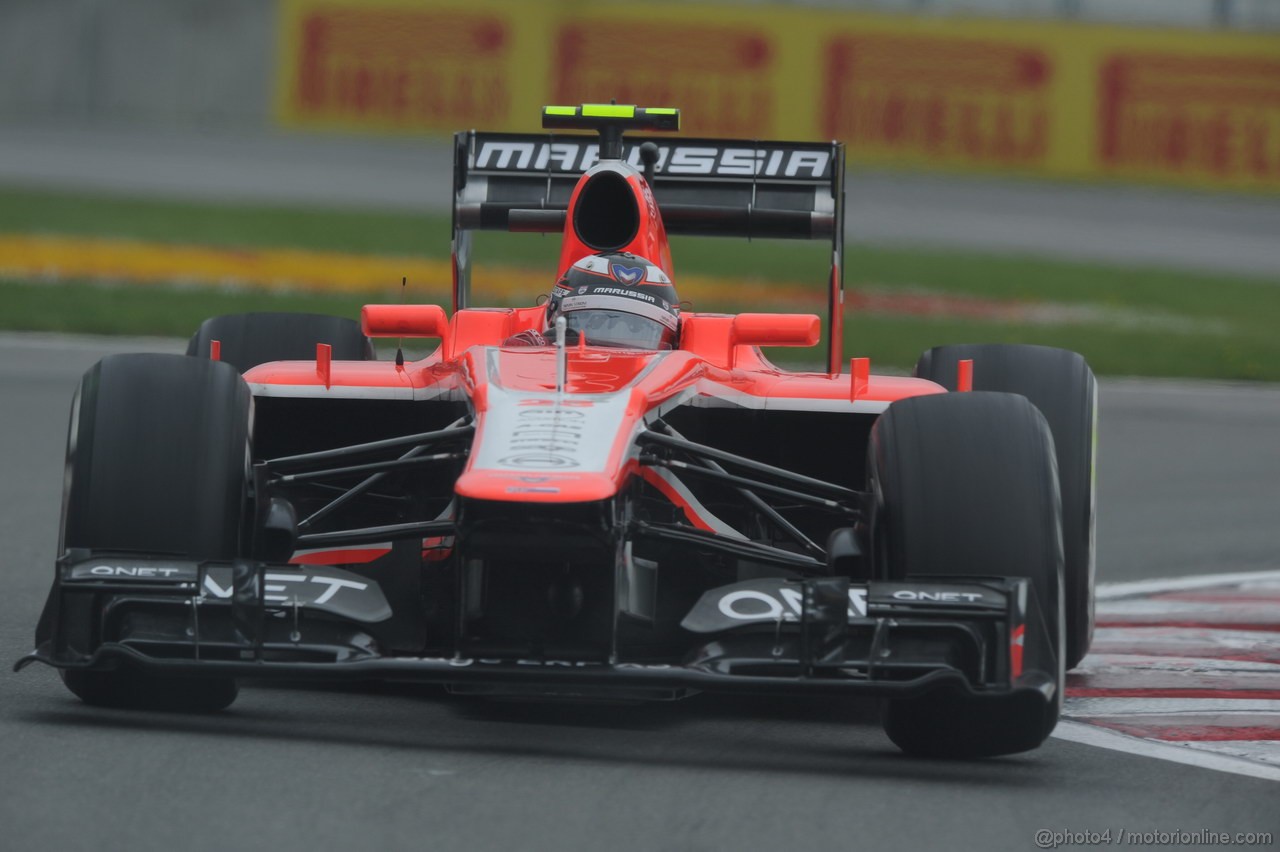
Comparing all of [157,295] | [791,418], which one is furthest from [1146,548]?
[157,295]

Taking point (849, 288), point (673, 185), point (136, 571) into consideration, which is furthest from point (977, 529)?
point (849, 288)

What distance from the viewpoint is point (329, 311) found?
19016 millimetres

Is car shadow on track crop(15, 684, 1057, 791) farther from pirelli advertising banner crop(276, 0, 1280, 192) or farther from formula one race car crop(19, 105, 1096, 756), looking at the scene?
pirelli advertising banner crop(276, 0, 1280, 192)

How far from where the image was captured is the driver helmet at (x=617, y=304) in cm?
766

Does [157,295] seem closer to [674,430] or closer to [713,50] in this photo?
[674,430]

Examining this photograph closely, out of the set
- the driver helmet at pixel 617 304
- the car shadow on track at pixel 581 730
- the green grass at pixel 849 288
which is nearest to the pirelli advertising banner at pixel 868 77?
the green grass at pixel 849 288

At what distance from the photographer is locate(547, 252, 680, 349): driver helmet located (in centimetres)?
766

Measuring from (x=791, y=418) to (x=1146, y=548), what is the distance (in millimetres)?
3884

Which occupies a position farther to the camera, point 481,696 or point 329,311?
point 329,311

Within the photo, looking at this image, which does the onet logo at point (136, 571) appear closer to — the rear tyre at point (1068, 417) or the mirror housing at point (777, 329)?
the mirror housing at point (777, 329)

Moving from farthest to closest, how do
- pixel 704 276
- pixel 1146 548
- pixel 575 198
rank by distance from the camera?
pixel 704 276, pixel 1146 548, pixel 575 198

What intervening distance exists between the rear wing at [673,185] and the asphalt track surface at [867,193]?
20027 millimetres

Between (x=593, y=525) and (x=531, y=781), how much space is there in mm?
752

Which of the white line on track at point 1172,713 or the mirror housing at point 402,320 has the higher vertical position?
the mirror housing at point 402,320
